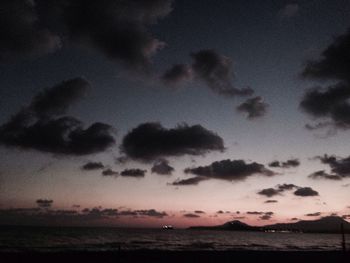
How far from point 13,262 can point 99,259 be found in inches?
337

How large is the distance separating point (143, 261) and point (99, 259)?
4.69m

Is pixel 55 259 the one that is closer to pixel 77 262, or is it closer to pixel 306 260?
pixel 77 262

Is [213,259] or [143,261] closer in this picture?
[143,261]

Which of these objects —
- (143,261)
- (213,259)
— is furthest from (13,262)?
(213,259)

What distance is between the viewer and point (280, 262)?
39.7 m

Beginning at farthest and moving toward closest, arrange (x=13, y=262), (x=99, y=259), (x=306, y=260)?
(x=306, y=260), (x=99, y=259), (x=13, y=262)

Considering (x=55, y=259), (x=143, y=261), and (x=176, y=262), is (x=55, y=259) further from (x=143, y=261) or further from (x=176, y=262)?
(x=176, y=262)

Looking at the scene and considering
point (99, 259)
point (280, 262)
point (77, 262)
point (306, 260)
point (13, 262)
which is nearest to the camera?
point (13, 262)

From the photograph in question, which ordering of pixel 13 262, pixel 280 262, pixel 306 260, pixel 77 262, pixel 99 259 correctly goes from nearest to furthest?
pixel 13 262 → pixel 77 262 → pixel 99 259 → pixel 280 262 → pixel 306 260

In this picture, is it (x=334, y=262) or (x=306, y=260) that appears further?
(x=306, y=260)

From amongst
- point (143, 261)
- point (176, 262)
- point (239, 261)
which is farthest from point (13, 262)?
point (239, 261)

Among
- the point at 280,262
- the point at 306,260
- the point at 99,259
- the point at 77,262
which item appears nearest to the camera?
the point at 77,262

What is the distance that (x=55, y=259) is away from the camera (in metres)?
35.2

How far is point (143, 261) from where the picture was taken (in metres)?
37.0
